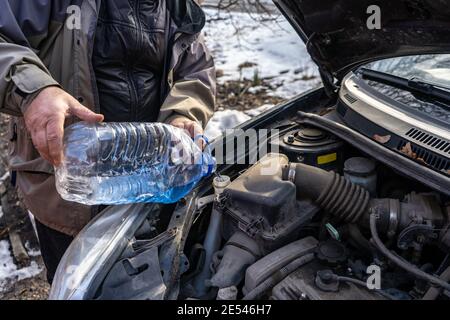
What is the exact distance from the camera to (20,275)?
2826 mm

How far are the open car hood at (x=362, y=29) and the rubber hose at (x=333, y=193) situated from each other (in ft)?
2.42

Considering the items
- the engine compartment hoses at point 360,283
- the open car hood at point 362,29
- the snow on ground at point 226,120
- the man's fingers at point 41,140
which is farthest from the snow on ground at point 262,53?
the man's fingers at point 41,140

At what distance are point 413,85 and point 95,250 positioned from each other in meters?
1.55

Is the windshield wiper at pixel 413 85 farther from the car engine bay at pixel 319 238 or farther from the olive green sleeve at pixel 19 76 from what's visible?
the olive green sleeve at pixel 19 76

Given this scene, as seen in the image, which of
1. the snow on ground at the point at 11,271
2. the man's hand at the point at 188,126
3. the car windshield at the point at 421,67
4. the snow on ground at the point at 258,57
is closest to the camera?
the man's hand at the point at 188,126

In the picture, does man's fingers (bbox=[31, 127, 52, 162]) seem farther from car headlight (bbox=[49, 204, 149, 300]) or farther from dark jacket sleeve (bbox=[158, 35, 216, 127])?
dark jacket sleeve (bbox=[158, 35, 216, 127])

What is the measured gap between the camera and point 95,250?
1457 millimetres

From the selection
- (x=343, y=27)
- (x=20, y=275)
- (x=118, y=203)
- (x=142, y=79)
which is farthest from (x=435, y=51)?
(x=20, y=275)

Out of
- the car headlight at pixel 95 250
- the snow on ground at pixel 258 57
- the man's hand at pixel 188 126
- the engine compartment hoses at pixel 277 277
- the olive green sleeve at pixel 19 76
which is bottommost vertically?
the snow on ground at pixel 258 57

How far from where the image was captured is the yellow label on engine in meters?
1.90

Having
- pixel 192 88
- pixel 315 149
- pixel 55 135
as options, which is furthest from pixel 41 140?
pixel 315 149

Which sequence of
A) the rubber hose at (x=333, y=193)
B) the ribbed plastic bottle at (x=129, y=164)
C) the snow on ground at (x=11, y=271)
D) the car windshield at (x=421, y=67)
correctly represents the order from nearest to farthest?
the rubber hose at (x=333, y=193), the ribbed plastic bottle at (x=129, y=164), the car windshield at (x=421, y=67), the snow on ground at (x=11, y=271)

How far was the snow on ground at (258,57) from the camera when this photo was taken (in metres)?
5.55

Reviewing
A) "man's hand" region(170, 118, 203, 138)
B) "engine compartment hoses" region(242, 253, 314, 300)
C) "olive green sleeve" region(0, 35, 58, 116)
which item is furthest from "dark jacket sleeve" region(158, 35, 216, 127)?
"engine compartment hoses" region(242, 253, 314, 300)
